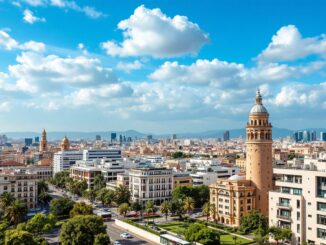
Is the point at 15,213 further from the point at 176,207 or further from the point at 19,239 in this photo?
the point at 176,207

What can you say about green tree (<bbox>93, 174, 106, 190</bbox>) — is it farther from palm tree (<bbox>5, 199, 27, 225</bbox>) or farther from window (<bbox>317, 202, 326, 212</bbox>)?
window (<bbox>317, 202, 326, 212</bbox>)

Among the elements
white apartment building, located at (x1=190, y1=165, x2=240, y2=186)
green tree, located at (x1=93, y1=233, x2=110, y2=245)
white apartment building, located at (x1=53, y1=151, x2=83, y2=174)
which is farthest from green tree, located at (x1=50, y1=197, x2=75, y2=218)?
white apartment building, located at (x1=53, y1=151, x2=83, y2=174)

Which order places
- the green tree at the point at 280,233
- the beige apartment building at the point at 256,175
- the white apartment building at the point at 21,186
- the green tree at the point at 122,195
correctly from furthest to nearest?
the green tree at the point at 122,195, the white apartment building at the point at 21,186, the beige apartment building at the point at 256,175, the green tree at the point at 280,233

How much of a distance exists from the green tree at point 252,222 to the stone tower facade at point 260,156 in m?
8.01

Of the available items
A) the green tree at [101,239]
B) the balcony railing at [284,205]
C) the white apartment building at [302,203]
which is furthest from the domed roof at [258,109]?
the green tree at [101,239]

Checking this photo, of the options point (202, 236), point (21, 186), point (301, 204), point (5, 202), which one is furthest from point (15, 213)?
point (301, 204)

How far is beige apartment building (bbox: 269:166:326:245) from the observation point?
61.5 m

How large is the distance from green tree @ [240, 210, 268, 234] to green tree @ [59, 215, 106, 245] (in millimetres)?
27464

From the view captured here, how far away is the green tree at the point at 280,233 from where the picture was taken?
2554 inches

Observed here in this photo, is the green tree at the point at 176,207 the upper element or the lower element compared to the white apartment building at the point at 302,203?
lower

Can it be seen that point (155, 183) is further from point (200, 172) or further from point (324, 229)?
point (324, 229)

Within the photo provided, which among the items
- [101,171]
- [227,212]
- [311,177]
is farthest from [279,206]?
[101,171]

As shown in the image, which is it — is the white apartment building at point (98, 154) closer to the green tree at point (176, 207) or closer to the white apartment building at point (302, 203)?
the green tree at point (176, 207)

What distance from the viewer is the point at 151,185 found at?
10775 centimetres
